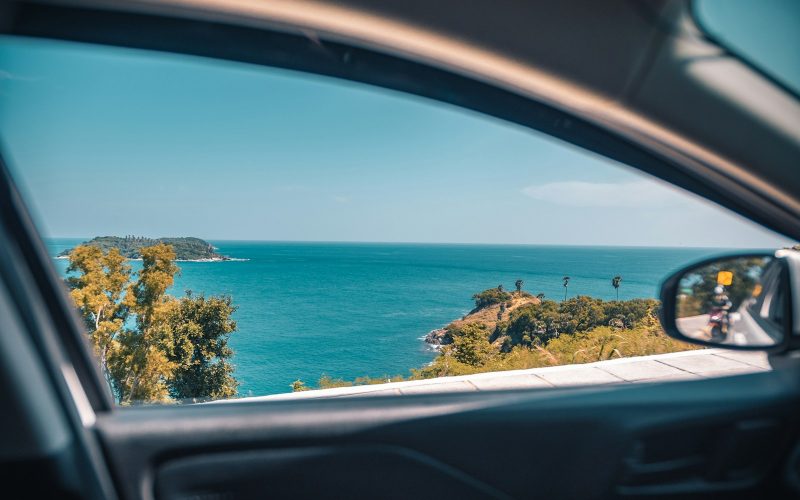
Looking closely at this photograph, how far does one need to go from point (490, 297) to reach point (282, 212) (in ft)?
7.28

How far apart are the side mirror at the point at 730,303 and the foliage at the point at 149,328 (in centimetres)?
190

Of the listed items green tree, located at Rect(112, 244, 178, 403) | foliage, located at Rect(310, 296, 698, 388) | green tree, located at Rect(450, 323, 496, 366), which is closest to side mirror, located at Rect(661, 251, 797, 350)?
foliage, located at Rect(310, 296, 698, 388)

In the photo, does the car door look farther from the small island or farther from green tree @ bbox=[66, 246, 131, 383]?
the small island

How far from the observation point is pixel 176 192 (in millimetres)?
2971

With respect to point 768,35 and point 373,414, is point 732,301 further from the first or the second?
point 373,414

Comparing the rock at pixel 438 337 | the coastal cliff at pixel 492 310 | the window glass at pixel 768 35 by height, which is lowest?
the rock at pixel 438 337

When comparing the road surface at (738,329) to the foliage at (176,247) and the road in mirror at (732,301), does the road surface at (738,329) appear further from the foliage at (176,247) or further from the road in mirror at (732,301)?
the foliage at (176,247)

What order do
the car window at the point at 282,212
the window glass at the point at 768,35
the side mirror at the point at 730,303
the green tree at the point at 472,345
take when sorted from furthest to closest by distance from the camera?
the green tree at the point at 472,345, the car window at the point at 282,212, the side mirror at the point at 730,303, the window glass at the point at 768,35

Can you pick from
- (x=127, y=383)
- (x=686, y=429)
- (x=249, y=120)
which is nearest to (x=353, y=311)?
(x=249, y=120)

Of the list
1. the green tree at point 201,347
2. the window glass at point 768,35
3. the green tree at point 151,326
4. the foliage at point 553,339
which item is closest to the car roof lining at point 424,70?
the window glass at point 768,35

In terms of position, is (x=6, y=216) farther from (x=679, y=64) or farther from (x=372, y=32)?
(x=679, y=64)

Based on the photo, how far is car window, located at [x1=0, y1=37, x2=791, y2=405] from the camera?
1.64 metres

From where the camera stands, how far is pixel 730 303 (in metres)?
1.43

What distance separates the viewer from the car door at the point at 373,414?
1.24m
